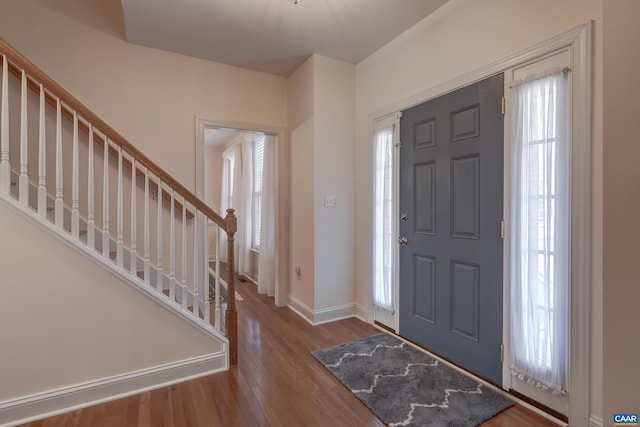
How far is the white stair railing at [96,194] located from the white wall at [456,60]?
155cm

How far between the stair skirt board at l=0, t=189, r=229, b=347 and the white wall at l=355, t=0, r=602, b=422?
167cm

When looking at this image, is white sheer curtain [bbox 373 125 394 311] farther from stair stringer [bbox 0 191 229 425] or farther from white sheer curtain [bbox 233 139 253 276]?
white sheer curtain [bbox 233 139 253 276]

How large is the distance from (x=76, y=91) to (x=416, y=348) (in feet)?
12.2

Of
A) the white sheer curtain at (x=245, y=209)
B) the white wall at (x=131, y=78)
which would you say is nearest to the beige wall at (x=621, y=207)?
the white wall at (x=131, y=78)

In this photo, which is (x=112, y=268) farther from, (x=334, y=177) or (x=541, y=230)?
(x=541, y=230)

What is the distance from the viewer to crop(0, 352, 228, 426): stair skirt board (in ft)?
5.45

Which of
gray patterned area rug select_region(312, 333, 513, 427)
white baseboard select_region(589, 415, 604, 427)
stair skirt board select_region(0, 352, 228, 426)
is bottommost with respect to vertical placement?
gray patterned area rug select_region(312, 333, 513, 427)

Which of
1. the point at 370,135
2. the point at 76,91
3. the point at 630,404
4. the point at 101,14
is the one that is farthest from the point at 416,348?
the point at 101,14

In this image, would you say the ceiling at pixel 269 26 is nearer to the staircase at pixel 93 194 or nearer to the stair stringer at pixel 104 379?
the staircase at pixel 93 194

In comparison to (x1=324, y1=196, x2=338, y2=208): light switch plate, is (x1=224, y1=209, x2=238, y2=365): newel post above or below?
below

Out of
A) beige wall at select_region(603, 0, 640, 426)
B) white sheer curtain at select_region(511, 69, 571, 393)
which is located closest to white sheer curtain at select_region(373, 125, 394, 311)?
white sheer curtain at select_region(511, 69, 571, 393)

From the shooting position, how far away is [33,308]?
1.69 meters

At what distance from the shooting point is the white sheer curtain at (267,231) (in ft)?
12.6

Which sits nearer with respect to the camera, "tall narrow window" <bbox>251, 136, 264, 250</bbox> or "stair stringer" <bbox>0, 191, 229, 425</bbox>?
"stair stringer" <bbox>0, 191, 229, 425</bbox>
